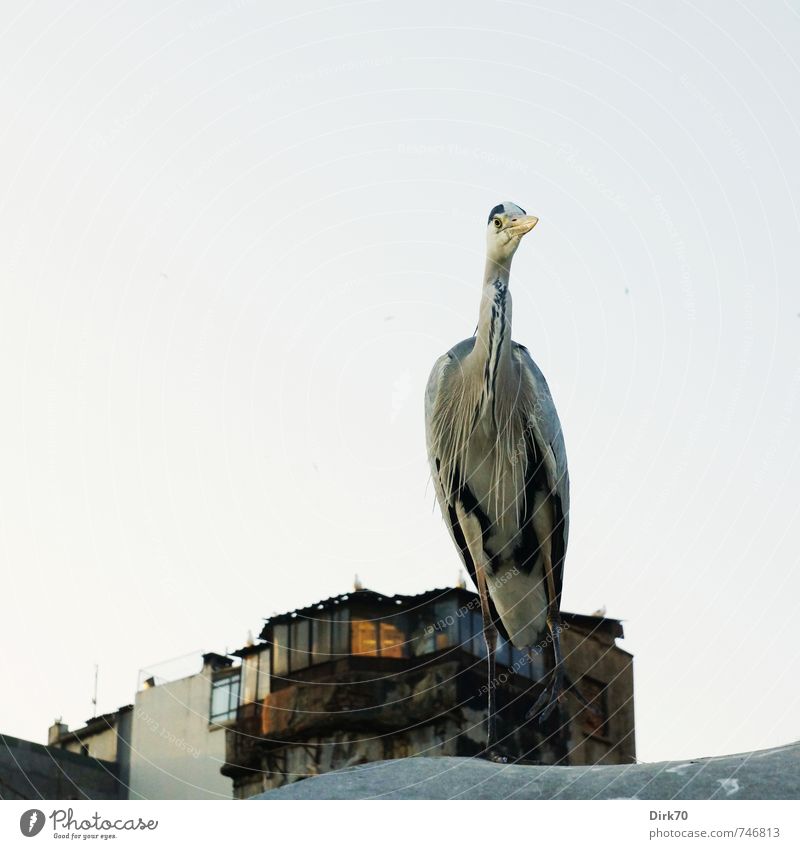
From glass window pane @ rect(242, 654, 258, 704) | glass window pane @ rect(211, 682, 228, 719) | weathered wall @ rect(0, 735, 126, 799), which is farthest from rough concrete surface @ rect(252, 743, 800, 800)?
glass window pane @ rect(211, 682, 228, 719)

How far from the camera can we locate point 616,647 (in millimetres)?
15109

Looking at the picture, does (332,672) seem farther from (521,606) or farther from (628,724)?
(521,606)

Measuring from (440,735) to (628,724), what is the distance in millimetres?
2283

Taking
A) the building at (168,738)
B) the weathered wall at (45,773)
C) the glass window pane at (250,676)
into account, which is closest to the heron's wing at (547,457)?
the weathered wall at (45,773)

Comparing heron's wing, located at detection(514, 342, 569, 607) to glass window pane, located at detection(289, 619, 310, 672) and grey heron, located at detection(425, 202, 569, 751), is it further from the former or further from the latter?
glass window pane, located at detection(289, 619, 310, 672)

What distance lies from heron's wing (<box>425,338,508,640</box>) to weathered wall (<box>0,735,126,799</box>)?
6.22 meters

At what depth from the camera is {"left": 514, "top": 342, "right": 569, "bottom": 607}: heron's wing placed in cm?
708

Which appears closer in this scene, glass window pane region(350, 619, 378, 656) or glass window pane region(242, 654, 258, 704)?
glass window pane region(350, 619, 378, 656)

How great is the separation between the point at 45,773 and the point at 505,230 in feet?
29.2

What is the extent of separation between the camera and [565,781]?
5094mm

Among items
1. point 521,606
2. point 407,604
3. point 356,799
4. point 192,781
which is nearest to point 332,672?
point 407,604

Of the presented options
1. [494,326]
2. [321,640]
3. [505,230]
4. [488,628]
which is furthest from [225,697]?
[505,230]

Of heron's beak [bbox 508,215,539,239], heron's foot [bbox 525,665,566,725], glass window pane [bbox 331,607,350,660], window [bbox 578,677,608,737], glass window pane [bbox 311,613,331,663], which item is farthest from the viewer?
window [bbox 578,677,608,737]

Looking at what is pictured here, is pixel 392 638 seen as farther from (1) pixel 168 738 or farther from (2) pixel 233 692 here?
(1) pixel 168 738
